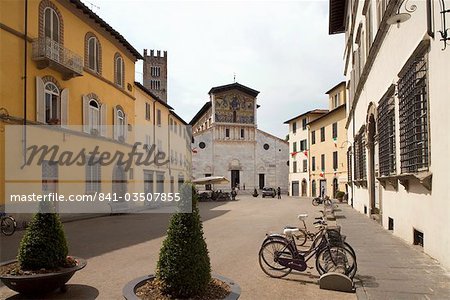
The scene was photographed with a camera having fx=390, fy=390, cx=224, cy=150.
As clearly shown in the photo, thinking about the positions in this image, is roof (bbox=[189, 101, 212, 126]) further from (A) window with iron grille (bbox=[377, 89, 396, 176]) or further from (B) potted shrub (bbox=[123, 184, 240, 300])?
(B) potted shrub (bbox=[123, 184, 240, 300])

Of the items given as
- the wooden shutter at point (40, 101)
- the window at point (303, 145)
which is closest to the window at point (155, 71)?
the window at point (303, 145)

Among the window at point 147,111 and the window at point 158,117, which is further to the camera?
the window at point 158,117

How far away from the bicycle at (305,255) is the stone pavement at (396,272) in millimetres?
361

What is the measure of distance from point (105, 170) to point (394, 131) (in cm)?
1753

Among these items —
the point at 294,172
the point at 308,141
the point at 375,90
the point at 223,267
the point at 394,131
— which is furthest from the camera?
the point at 294,172

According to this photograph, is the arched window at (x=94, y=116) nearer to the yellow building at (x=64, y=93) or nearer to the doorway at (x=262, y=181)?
the yellow building at (x=64, y=93)

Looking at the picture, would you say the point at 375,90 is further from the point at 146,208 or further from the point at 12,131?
the point at 146,208

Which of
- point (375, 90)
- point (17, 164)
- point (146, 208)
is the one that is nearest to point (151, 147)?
point (146, 208)

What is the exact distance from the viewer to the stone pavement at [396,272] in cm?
557

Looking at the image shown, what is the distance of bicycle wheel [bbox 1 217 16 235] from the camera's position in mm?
13539

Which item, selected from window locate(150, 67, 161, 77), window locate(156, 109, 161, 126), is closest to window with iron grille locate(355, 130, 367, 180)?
window locate(156, 109, 161, 126)

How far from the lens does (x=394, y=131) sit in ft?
36.6

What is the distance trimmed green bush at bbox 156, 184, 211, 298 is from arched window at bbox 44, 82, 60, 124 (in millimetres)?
15091

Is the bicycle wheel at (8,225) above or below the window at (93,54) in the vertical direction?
below
